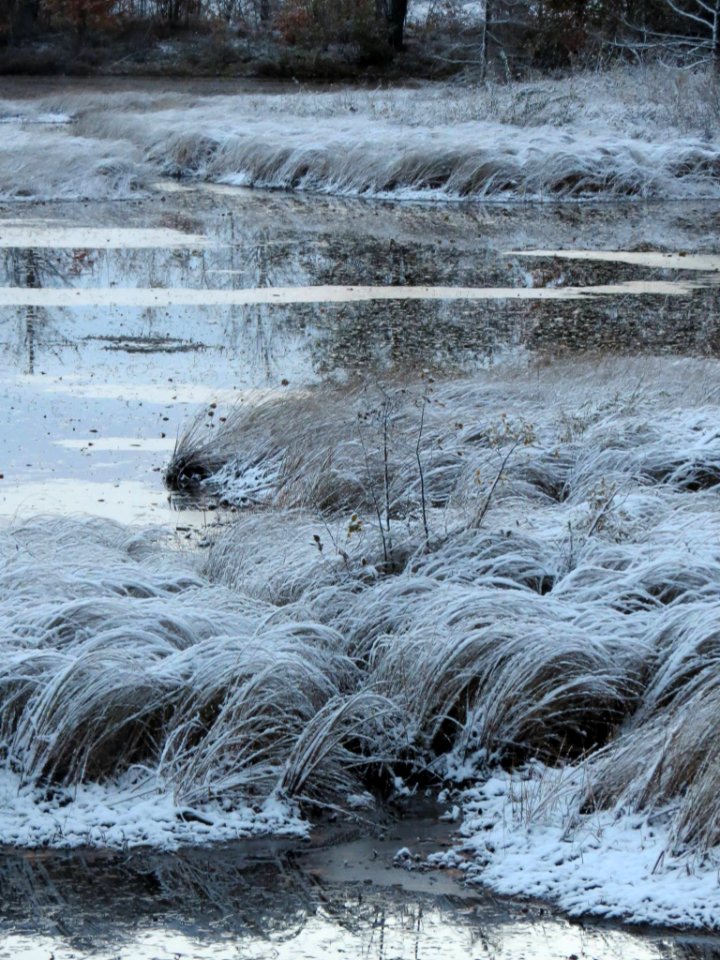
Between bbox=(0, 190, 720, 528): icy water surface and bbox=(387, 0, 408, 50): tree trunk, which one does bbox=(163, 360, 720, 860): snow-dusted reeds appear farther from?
bbox=(387, 0, 408, 50): tree trunk

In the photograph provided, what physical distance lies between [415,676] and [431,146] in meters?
15.5

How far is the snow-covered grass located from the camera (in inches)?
722

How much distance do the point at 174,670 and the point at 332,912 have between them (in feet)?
3.46

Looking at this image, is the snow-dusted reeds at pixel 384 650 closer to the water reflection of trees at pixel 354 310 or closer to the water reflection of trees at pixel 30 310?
the water reflection of trees at pixel 354 310

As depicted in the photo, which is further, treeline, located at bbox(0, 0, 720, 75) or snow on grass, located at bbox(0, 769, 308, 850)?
treeline, located at bbox(0, 0, 720, 75)

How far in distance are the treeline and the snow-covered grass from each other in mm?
6423

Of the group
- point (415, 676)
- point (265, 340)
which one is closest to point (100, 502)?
point (415, 676)

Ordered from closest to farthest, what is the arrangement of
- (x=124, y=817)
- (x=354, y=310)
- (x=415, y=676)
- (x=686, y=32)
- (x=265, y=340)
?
(x=124, y=817) → (x=415, y=676) → (x=265, y=340) → (x=354, y=310) → (x=686, y=32)

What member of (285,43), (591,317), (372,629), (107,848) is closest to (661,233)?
(591,317)

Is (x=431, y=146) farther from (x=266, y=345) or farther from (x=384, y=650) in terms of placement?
(x=384, y=650)

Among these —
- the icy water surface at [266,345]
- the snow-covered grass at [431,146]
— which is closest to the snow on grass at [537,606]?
the icy water surface at [266,345]

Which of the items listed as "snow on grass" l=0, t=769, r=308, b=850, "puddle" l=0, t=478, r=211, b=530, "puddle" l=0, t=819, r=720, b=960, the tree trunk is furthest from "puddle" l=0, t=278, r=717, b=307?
the tree trunk

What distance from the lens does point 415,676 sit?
4.20m

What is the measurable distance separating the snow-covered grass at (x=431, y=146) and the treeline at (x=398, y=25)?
6423 millimetres
